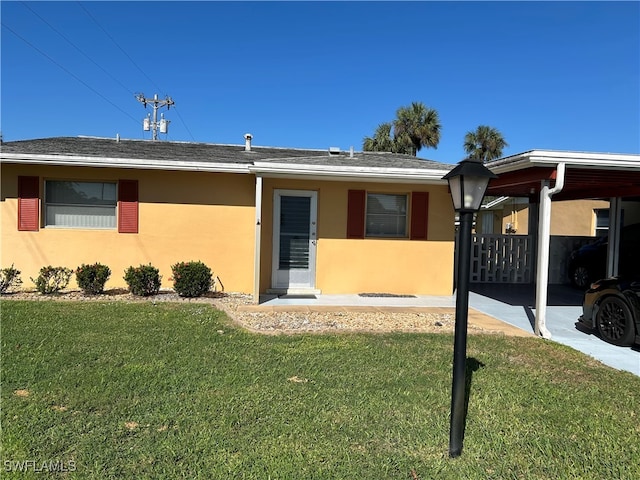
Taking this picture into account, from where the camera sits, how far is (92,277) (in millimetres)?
7973

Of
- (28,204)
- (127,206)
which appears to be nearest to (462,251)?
(127,206)

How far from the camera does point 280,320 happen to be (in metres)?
6.61

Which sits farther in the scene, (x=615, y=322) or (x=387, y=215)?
(x=387, y=215)

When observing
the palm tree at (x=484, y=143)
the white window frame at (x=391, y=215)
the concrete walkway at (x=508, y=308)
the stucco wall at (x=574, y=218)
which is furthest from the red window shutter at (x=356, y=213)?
the palm tree at (x=484, y=143)

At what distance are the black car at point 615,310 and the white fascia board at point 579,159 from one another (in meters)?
1.65

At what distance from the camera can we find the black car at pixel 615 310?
5.58 m

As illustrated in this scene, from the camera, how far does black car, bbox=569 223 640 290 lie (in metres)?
10.1

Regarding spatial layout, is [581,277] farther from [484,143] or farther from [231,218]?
[484,143]

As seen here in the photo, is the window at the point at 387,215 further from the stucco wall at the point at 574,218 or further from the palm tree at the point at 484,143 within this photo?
the palm tree at the point at 484,143

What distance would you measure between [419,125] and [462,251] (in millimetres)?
25109

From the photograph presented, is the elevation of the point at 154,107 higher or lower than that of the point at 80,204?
higher

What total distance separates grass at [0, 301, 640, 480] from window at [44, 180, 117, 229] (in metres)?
3.56

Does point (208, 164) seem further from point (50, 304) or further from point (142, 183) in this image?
point (50, 304)

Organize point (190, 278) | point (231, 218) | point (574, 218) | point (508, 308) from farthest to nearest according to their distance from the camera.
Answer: point (574, 218) < point (231, 218) < point (508, 308) < point (190, 278)
